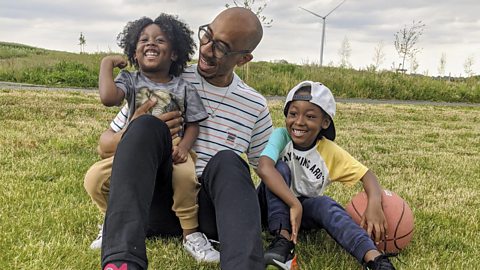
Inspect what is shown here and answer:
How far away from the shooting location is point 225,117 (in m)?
2.92

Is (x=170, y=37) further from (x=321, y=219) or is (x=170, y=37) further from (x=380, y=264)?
(x=380, y=264)

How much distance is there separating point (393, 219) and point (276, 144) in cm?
82

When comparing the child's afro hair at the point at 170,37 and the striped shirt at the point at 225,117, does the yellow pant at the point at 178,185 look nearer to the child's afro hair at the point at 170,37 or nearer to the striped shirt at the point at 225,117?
the striped shirt at the point at 225,117

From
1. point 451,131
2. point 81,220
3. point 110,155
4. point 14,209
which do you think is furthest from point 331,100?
point 451,131

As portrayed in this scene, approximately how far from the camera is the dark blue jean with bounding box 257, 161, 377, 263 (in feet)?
8.81

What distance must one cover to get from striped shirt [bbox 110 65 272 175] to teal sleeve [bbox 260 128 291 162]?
114 millimetres

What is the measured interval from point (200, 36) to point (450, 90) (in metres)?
20.3

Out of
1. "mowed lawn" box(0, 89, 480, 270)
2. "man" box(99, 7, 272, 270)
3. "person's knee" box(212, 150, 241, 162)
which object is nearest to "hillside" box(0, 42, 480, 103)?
"mowed lawn" box(0, 89, 480, 270)

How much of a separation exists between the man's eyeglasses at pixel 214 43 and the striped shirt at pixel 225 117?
200mm

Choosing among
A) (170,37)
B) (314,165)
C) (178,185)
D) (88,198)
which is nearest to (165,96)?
(170,37)

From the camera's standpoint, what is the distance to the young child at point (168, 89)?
259cm

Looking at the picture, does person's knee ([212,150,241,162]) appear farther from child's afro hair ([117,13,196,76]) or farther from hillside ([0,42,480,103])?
hillside ([0,42,480,103])

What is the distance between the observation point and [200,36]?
287cm

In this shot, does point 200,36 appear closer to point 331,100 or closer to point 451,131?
point 331,100
